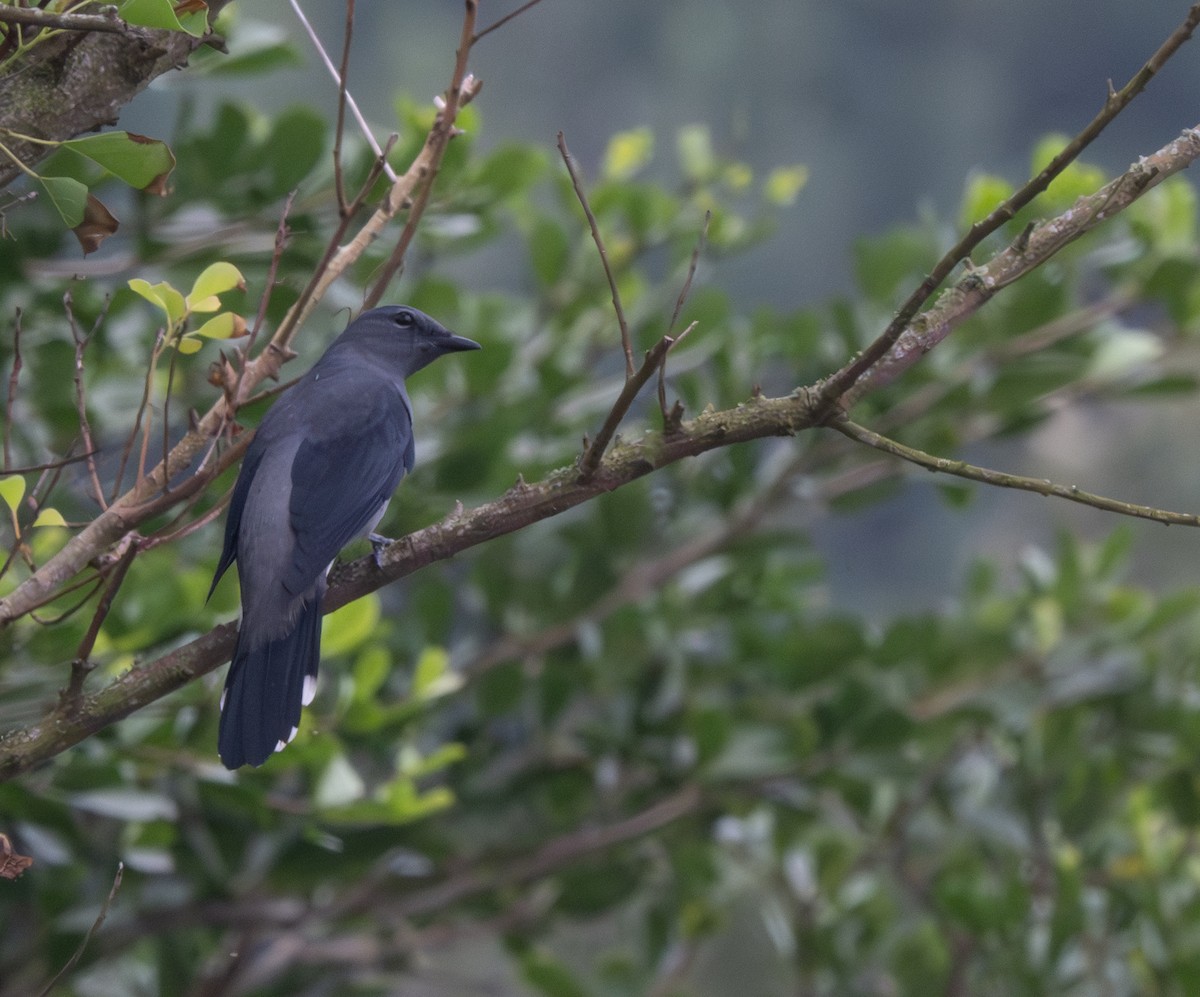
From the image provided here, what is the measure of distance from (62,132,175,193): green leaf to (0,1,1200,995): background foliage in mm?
727

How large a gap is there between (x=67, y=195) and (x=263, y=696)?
18.0 inches

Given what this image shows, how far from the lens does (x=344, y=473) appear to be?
4.78 ft

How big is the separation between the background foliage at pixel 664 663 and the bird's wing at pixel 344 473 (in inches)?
12.1

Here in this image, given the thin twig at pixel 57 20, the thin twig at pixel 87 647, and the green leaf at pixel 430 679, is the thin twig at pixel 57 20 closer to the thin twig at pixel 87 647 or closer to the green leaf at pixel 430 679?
the thin twig at pixel 87 647

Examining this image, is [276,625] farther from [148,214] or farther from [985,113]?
[985,113]

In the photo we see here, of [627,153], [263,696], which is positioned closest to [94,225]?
[263,696]

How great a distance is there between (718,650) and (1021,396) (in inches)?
27.0

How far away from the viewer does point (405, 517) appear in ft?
6.66

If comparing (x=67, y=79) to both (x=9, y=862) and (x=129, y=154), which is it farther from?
(x=9, y=862)

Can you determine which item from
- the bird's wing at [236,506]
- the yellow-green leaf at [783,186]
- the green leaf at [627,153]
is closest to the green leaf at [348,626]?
the bird's wing at [236,506]

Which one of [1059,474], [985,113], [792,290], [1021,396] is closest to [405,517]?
[1021,396]

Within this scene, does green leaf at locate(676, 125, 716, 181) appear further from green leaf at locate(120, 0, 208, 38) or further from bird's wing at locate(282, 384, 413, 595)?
green leaf at locate(120, 0, 208, 38)

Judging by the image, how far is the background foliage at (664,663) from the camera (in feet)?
6.35

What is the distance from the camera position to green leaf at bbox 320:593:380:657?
5.49ft
